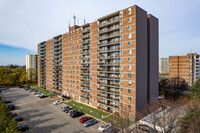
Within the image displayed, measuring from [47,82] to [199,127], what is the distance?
238 feet

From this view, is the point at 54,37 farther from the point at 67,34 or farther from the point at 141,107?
the point at 141,107

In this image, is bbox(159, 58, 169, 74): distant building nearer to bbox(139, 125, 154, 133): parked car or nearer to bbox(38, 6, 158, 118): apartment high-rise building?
bbox(38, 6, 158, 118): apartment high-rise building

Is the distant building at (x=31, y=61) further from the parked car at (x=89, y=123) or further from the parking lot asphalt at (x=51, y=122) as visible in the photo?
the parked car at (x=89, y=123)

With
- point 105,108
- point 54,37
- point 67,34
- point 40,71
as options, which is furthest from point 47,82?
point 105,108

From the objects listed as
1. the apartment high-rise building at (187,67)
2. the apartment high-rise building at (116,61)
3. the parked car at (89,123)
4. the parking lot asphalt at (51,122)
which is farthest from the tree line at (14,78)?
the apartment high-rise building at (187,67)

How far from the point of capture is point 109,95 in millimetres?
37375

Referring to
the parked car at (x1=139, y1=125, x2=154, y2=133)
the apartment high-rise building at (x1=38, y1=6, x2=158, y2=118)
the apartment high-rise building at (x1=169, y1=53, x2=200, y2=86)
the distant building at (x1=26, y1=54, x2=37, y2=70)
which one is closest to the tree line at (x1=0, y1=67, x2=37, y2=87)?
the distant building at (x1=26, y1=54, x2=37, y2=70)

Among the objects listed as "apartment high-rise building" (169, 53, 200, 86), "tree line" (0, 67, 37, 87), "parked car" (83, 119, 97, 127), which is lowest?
"parked car" (83, 119, 97, 127)

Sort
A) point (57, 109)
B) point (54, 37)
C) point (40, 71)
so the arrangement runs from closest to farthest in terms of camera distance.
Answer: point (57, 109) < point (54, 37) < point (40, 71)

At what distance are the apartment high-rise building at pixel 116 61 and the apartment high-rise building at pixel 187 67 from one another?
42.5m

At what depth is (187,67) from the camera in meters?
66.6

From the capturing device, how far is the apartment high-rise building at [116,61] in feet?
101

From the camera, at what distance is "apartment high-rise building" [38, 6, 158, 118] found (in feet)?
101

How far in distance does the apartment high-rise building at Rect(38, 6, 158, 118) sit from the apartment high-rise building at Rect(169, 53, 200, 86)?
4249 centimetres
